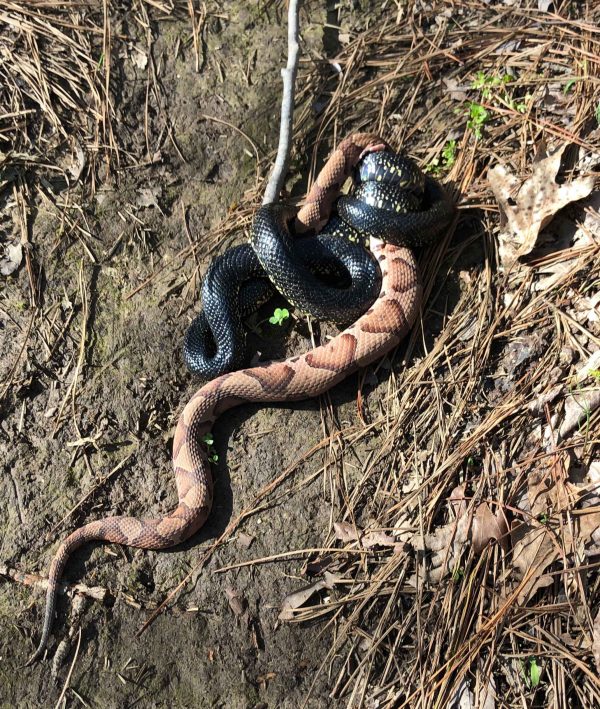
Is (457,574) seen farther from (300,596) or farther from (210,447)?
(210,447)

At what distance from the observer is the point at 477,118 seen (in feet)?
17.4

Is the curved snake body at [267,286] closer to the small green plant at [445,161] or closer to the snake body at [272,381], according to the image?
the snake body at [272,381]

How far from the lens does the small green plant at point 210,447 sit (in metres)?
4.83

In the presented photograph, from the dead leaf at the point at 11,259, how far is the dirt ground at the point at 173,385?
63 mm

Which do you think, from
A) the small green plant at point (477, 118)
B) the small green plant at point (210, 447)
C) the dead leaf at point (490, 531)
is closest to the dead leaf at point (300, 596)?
the dead leaf at point (490, 531)

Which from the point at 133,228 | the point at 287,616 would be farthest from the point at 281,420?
the point at 133,228

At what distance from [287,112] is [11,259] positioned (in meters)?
2.67

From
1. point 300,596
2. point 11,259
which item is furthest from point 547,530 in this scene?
point 11,259

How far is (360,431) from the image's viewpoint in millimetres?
4793

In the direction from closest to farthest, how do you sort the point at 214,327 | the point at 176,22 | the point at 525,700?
the point at 525,700 < the point at 214,327 < the point at 176,22

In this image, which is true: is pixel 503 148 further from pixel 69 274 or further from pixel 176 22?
pixel 69 274

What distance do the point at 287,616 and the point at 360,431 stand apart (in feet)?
4.68

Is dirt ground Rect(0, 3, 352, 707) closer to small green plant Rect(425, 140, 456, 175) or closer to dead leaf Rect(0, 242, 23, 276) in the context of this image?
dead leaf Rect(0, 242, 23, 276)

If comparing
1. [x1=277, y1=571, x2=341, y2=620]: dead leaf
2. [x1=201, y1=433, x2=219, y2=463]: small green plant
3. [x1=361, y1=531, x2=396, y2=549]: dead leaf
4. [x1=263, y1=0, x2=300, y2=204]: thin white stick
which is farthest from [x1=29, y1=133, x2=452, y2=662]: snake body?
[x1=361, y1=531, x2=396, y2=549]: dead leaf
